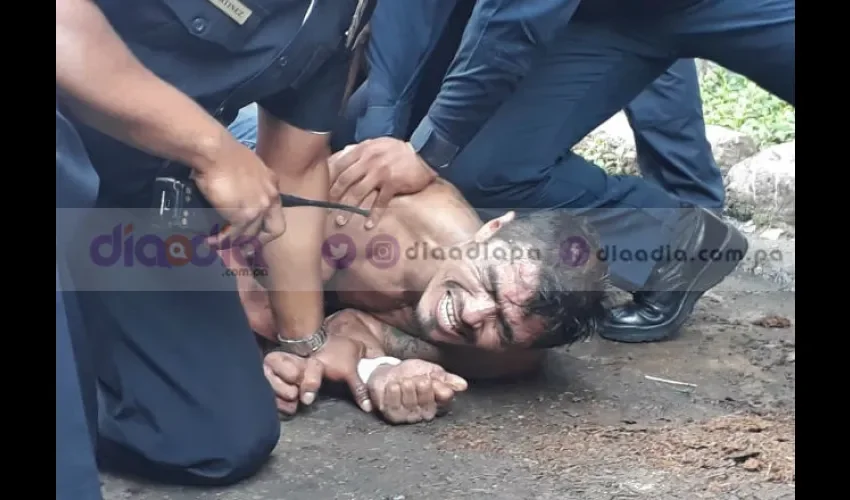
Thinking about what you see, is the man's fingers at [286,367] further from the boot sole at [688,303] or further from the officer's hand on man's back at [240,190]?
the boot sole at [688,303]

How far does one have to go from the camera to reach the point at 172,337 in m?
1.02

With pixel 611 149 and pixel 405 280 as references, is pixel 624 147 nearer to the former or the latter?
pixel 611 149

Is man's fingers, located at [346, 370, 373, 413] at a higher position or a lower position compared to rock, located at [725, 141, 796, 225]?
lower

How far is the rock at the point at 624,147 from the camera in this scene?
2.16 metres

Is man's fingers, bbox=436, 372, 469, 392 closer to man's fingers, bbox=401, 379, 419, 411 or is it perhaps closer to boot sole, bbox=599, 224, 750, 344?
man's fingers, bbox=401, 379, 419, 411

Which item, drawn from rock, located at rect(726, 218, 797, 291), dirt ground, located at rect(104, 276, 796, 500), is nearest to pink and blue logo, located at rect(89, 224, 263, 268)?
dirt ground, located at rect(104, 276, 796, 500)

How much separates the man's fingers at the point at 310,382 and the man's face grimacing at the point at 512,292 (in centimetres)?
15

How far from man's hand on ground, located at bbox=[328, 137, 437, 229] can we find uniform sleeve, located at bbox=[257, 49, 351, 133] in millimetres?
172

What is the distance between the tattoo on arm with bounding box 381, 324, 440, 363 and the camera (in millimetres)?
1271

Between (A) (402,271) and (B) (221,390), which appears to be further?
(A) (402,271)

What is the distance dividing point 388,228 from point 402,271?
0.06 m

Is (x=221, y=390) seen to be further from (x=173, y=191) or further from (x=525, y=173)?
(x=525, y=173)
